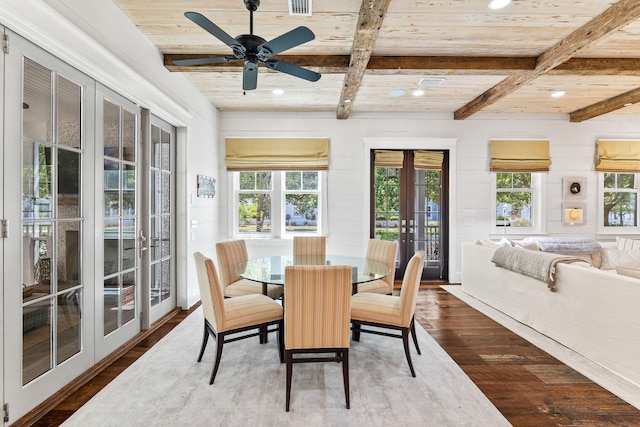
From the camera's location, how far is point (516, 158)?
5.47m

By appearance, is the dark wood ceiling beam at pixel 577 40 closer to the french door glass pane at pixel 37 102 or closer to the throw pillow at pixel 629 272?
the throw pillow at pixel 629 272

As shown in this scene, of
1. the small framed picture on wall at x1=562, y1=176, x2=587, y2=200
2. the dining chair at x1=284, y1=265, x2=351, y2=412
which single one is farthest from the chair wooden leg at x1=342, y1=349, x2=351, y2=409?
the small framed picture on wall at x1=562, y1=176, x2=587, y2=200

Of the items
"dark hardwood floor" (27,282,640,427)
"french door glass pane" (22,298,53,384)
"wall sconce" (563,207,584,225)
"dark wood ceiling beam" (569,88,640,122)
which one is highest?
"dark wood ceiling beam" (569,88,640,122)

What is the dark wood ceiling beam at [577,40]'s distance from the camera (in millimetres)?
2545

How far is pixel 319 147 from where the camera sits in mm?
5402

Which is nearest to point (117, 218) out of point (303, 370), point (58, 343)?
point (58, 343)

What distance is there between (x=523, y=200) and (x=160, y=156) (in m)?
5.31

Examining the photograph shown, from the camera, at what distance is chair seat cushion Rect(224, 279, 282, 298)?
10.5 ft

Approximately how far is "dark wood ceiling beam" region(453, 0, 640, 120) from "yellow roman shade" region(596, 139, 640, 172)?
257cm

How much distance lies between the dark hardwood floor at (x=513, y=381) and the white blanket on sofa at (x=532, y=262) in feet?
1.96

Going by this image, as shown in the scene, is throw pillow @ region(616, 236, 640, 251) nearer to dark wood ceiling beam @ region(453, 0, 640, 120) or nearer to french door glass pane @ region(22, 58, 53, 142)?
dark wood ceiling beam @ region(453, 0, 640, 120)

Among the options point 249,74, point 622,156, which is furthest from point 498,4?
point 622,156

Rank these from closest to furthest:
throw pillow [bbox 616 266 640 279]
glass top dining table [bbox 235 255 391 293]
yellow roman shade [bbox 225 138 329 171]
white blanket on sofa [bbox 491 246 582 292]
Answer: throw pillow [bbox 616 266 640 279]
glass top dining table [bbox 235 255 391 293]
white blanket on sofa [bbox 491 246 582 292]
yellow roman shade [bbox 225 138 329 171]

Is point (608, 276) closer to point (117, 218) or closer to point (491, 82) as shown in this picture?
point (491, 82)
